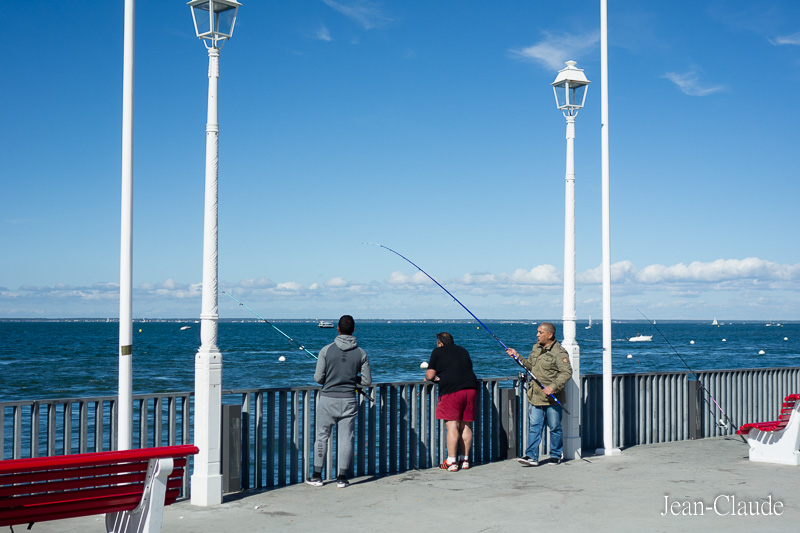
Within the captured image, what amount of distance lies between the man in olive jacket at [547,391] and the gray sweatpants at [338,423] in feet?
6.63

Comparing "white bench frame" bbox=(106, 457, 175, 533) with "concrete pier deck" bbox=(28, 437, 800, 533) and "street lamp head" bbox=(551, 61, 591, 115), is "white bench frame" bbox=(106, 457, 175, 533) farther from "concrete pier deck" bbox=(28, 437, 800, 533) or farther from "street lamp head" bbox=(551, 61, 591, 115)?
"street lamp head" bbox=(551, 61, 591, 115)

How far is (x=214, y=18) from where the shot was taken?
7.38 m

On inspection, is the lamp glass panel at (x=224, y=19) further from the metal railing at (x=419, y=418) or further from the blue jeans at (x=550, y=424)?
the blue jeans at (x=550, y=424)

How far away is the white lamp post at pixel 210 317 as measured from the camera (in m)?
6.97

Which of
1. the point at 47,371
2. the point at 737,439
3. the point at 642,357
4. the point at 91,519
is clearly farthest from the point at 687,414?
the point at 642,357

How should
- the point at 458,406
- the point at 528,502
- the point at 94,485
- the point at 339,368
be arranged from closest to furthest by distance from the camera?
the point at 94,485 → the point at 528,502 → the point at 339,368 → the point at 458,406

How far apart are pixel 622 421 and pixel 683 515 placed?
3.97 m

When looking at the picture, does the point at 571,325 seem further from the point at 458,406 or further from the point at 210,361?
the point at 210,361

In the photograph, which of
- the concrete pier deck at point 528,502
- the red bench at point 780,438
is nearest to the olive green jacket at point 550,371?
the concrete pier deck at point 528,502

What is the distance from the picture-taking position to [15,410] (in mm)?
6594

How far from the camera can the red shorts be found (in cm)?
861

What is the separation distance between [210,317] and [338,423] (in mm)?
1623

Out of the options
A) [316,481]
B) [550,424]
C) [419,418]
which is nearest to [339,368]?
[316,481]

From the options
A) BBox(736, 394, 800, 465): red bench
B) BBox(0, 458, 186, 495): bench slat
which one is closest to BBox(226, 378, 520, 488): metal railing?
BBox(736, 394, 800, 465): red bench
